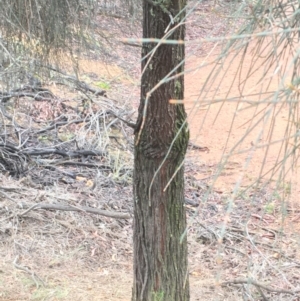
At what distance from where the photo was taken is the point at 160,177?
2898mm

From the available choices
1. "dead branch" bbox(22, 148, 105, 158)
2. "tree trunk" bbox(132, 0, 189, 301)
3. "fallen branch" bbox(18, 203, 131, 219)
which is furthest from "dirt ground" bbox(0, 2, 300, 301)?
"dead branch" bbox(22, 148, 105, 158)

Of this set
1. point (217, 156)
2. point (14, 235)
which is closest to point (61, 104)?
point (217, 156)

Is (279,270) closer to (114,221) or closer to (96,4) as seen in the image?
(114,221)

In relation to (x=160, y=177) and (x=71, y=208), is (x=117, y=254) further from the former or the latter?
(x=160, y=177)

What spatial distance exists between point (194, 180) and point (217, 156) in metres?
0.96

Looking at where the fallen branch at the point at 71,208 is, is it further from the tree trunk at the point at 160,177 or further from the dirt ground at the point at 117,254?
the tree trunk at the point at 160,177

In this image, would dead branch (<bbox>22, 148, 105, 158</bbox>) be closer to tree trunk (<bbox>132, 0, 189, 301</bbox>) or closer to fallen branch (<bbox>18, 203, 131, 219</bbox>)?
fallen branch (<bbox>18, 203, 131, 219</bbox>)

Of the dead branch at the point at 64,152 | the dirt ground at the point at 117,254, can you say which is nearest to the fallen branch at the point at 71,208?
the dirt ground at the point at 117,254

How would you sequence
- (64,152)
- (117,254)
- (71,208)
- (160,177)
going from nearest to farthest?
(160,177), (117,254), (71,208), (64,152)

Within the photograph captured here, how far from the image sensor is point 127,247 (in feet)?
15.3

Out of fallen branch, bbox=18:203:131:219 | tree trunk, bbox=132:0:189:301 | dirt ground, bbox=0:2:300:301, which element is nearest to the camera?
tree trunk, bbox=132:0:189:301

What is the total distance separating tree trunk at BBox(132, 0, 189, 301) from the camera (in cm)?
270

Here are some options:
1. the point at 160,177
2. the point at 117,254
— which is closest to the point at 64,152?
the point at 117,254

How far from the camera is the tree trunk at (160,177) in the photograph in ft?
8.86
